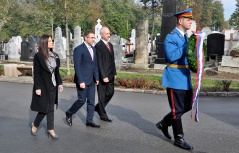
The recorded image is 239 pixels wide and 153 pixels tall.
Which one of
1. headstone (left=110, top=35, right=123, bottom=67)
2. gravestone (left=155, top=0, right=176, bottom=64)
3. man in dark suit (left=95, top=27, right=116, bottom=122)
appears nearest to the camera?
man in dark suit (left=95, top=27, right=116, bottom=122)

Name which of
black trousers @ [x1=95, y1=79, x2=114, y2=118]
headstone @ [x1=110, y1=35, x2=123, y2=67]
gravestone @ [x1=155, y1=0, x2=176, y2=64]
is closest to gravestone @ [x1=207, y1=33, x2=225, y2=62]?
gravestone @ [x1=155, y1=0, x2=176, y2=64]

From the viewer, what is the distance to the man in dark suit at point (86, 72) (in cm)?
668

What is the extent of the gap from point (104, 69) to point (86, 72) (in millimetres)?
474

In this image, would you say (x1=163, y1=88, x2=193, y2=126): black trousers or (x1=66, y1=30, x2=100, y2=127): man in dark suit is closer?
(x1=163, y1=88, x2=193, y2=126): black trousers

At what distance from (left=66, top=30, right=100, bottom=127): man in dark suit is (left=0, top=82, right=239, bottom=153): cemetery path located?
45 cm

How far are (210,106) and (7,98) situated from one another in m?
5.60

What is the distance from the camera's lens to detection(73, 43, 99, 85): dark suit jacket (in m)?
6.66

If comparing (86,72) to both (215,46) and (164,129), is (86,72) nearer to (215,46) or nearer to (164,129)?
(164,129)

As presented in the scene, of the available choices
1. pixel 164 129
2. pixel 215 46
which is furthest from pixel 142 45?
pixel 164 129

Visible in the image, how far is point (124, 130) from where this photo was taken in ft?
21.5

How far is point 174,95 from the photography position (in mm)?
5434

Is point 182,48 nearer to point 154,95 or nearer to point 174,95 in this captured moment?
point 174,95

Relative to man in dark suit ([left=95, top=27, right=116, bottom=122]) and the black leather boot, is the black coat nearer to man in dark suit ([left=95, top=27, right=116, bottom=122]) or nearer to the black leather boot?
man in dark suit ([left=95, top=27, right=116, bottom=122])

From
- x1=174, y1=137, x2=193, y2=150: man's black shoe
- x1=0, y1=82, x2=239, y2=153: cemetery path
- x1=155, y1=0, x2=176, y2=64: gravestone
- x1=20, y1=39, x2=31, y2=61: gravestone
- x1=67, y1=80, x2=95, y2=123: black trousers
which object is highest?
x1=155, y1=0, x2=176, y2=64: gravestone
